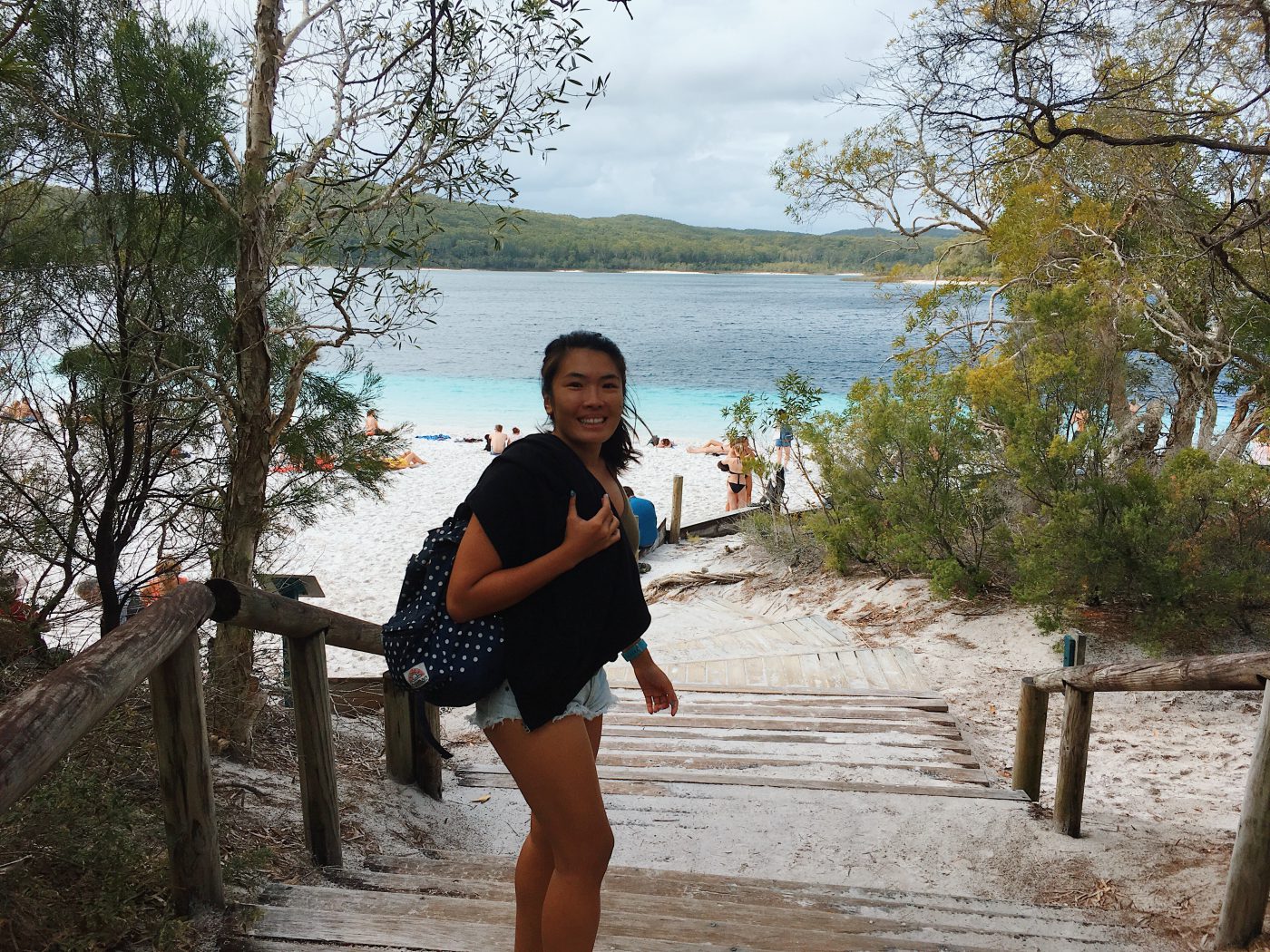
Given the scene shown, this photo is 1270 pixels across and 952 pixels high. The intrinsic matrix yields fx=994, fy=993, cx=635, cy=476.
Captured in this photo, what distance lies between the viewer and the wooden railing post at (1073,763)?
3.83 m

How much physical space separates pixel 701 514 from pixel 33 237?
13.8 m

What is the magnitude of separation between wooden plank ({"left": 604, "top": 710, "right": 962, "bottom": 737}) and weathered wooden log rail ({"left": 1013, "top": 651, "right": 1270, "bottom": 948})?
0.91 m

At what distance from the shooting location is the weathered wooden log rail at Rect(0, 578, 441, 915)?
1.57 metres

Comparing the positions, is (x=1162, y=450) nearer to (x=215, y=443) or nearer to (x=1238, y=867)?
(x=1238, y=867)

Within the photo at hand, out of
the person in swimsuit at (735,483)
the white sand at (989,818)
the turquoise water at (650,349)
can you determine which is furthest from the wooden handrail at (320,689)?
the person in swimsuit at (735,483)

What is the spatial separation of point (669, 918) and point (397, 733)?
1.80 metres

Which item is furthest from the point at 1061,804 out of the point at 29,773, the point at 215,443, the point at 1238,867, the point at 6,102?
the point at 6,102

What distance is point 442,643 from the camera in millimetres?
1922

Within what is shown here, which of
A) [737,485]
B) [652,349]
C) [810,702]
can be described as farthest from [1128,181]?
[652,349]

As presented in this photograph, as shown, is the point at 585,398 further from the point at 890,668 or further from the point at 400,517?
the point at 400,517

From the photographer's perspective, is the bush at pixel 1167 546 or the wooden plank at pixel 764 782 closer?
the wooden plank at pixel 764 782

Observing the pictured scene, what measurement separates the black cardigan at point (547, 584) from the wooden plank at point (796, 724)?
3815 millimetres

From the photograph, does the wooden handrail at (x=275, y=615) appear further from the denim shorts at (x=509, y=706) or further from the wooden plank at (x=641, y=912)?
the wooden plank at (x=641, y=912)

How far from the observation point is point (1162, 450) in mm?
9961
